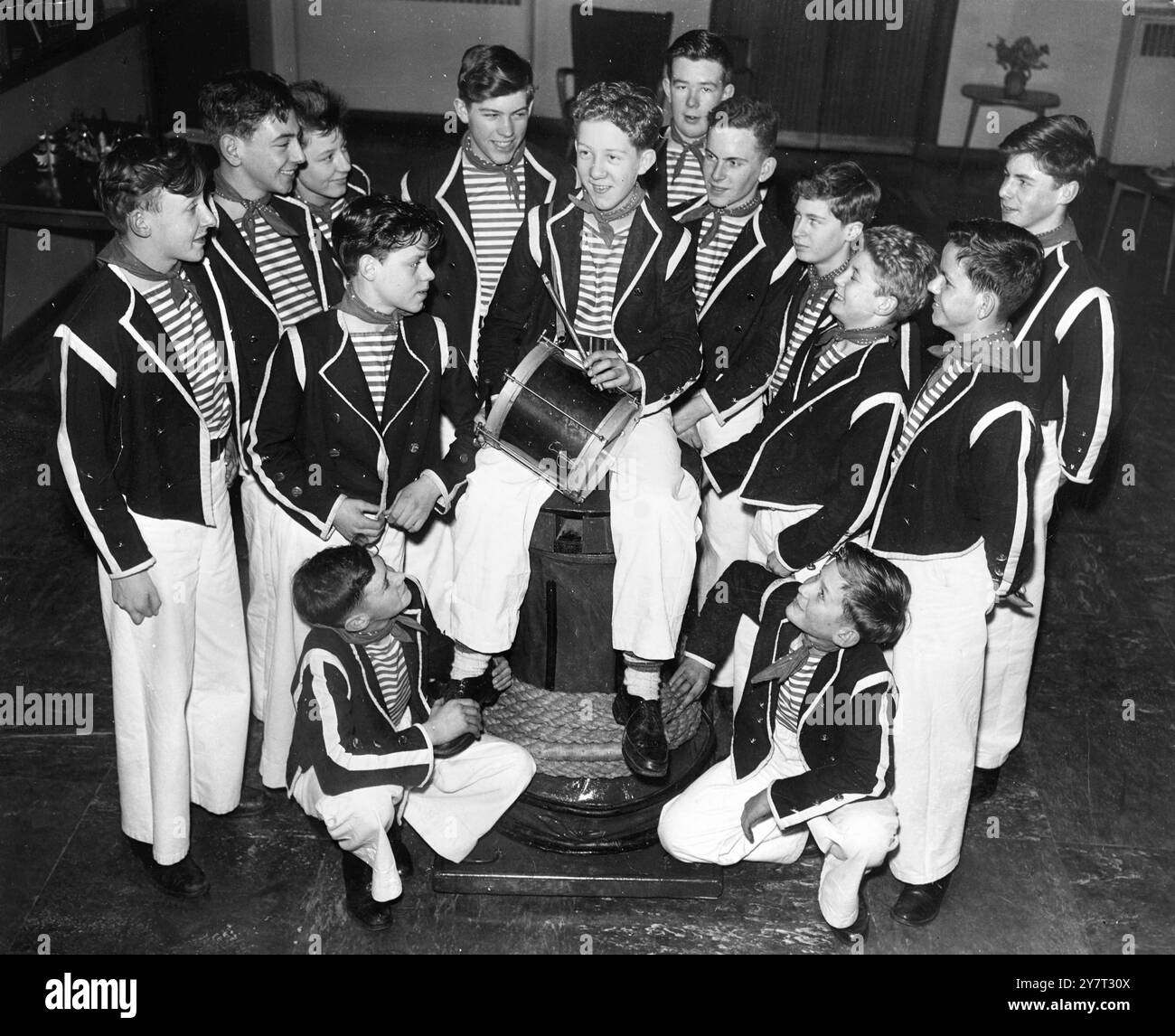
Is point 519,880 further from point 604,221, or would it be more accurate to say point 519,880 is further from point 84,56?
point 84,56

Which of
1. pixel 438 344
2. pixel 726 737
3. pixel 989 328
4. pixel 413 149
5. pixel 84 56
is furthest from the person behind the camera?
pixel 413 149

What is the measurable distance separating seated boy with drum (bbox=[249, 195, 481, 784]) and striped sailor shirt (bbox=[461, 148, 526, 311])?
636mm

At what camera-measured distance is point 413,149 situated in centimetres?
1100

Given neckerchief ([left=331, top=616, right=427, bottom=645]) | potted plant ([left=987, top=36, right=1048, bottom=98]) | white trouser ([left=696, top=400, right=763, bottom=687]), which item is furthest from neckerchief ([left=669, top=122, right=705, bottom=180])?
potted plant ([left=987, top=36, right=1048, bottom=98])

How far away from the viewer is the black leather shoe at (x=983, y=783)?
173 inches

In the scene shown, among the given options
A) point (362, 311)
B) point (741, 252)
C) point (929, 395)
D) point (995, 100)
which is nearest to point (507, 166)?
point (741, 252)

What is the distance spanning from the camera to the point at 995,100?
1098 centimetres

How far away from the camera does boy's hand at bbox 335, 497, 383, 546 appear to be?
373 centimetres

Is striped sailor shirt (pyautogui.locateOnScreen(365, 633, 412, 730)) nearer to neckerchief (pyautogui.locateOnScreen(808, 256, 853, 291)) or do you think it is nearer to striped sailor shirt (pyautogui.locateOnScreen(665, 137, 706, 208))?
neckerchief (pyautogui.locateOnScreen(808, 256, 853, 291))

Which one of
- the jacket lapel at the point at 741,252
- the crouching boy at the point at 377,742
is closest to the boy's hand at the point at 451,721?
the crouching boy at the point at 377,742

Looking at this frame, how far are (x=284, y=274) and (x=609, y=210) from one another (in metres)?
0.98

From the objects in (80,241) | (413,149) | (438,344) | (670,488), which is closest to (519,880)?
(670,488)

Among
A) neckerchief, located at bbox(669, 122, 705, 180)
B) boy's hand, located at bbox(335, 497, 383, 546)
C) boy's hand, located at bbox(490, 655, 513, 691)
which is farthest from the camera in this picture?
neckerchief, located at bbox(669, 122, 705, 180)

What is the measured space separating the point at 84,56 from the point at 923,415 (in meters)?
6.15
